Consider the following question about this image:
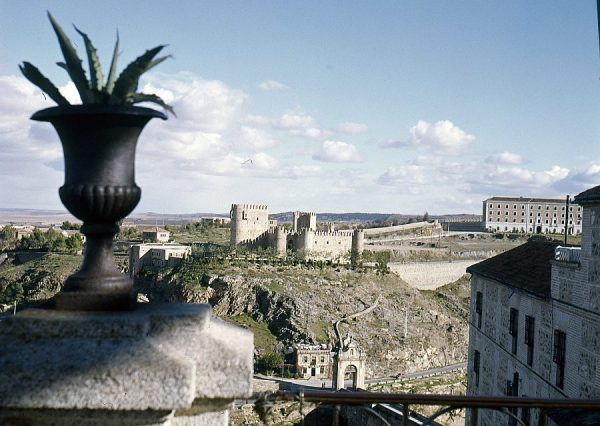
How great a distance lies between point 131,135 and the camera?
259 centimetres

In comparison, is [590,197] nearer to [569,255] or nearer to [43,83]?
[569,255]

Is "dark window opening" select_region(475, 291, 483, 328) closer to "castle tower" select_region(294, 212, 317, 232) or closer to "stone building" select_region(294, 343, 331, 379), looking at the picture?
"stone building" select_region(294, 343, 331, 379)

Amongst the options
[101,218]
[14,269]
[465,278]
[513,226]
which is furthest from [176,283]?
[513,226]

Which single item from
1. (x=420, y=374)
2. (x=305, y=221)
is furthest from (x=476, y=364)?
(x=305, y=221)

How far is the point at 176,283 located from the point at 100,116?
5079 cm

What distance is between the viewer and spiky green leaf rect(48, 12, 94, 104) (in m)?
2.55

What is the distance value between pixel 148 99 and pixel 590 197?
10.7 meters

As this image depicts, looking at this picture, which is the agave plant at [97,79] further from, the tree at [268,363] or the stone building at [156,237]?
the stone building at [156,237]

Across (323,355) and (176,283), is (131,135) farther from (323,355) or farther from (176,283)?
(176,283)

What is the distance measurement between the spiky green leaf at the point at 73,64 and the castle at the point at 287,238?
189 feet

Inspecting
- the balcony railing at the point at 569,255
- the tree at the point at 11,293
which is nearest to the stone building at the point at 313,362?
the balcony railing at the point at 569,255

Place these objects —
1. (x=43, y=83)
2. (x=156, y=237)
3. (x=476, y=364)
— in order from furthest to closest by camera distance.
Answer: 1. (x=156, y=237)
2. (x=476, y=364)
3. (x=43, y=83)

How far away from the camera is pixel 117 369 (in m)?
2.11

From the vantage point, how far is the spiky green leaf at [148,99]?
258cm
